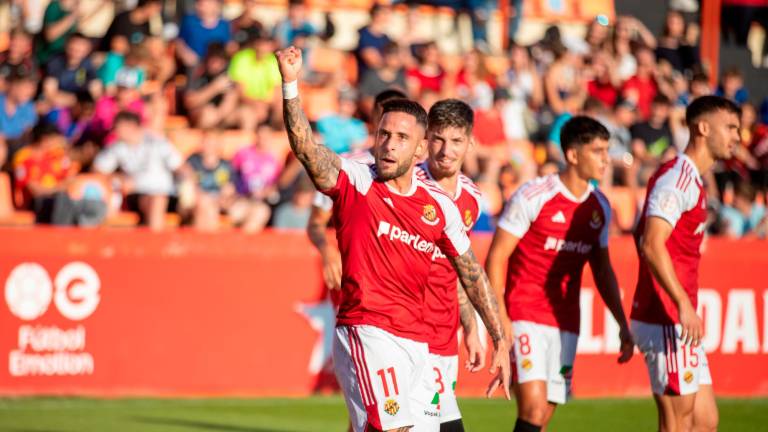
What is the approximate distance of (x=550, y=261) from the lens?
8883 mm

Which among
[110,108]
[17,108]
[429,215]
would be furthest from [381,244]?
[17,108]

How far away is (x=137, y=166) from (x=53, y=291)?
2.70 m

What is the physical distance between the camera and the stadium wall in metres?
12.2

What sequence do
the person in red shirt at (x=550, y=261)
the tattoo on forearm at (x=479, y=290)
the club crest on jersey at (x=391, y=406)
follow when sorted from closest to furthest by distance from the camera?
the club crest on jersey at (x=391, y=406)
the tattoo on forearm at (x=479, y=290)
the person in red shirt at (x=550, y=261)

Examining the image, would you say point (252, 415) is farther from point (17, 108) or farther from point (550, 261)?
point (17, 108)

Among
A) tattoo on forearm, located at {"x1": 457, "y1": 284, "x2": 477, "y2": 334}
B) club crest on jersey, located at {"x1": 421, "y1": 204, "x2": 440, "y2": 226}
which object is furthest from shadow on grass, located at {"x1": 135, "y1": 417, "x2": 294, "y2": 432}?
club crest on jersey, located at {"x1": 421, "y1": 204, "x2": 440, "y2": 226}

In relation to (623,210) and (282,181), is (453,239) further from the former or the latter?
(623,210)

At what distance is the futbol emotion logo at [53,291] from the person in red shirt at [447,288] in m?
5.20

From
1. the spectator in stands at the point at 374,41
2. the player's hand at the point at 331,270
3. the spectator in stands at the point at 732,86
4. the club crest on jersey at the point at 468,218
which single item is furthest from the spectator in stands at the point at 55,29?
the spectator in stands at the point at 732,86

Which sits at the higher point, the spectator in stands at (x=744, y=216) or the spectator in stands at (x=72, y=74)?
the spectator in stands at (x=72, y=74)

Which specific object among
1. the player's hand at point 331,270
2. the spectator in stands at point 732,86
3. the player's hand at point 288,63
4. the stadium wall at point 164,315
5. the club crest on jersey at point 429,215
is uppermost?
the spectator in stands at point 732,86

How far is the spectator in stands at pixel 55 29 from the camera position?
16.8 metres

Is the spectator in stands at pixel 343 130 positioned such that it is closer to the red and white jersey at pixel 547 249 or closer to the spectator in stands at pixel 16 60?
the spectator in stands at pixel 16 60

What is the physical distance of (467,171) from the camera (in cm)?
1686
